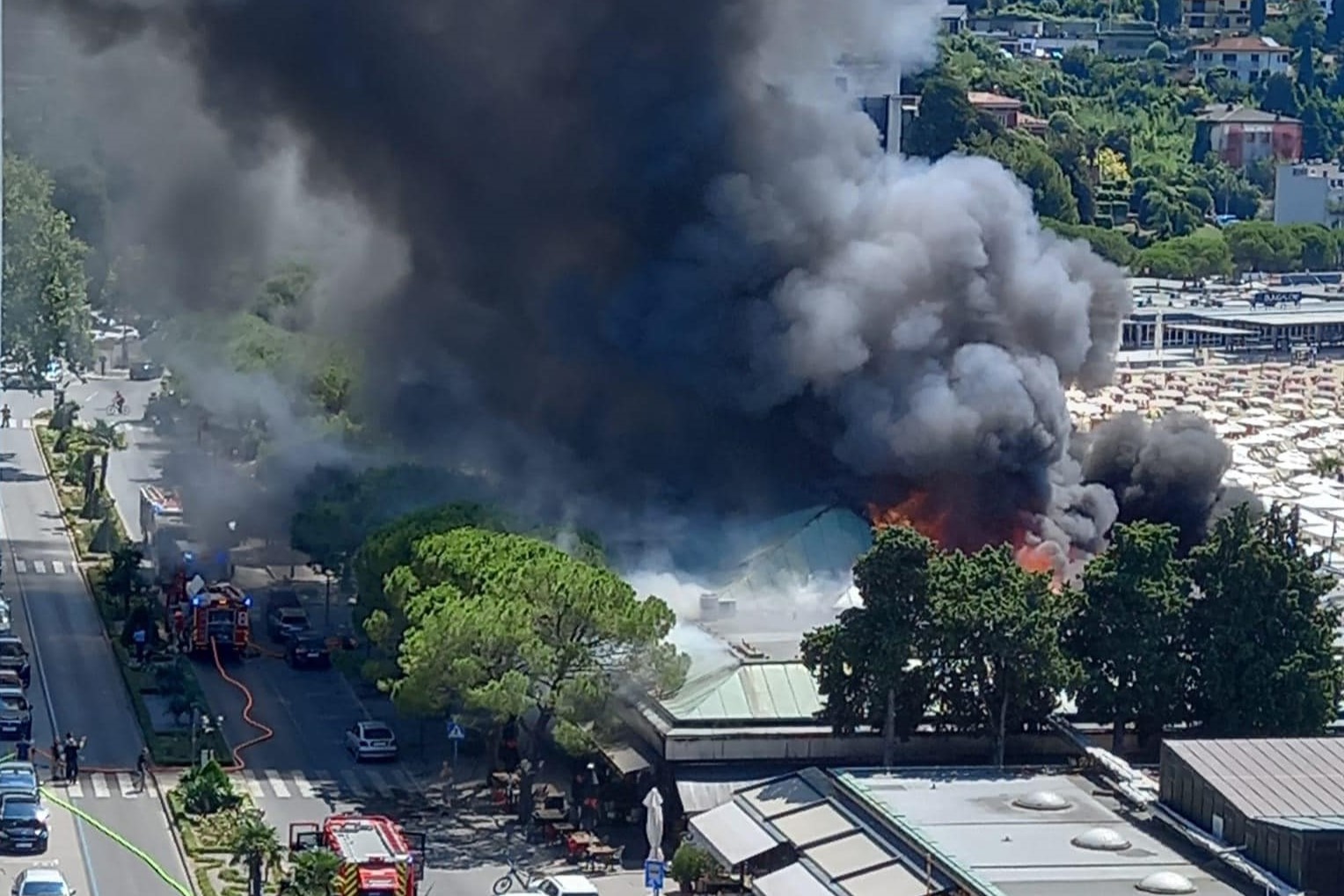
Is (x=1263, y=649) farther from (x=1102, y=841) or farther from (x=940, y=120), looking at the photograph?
(x=940, y=120)

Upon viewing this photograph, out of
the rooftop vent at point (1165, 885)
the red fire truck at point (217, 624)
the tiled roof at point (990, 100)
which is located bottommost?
the rooftop vent at point (1165, 885)

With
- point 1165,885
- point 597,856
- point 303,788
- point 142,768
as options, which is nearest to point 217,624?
point 142,768

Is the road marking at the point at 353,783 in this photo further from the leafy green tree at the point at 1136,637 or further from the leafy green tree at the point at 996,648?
the leafy green tree at the point at 1136,637

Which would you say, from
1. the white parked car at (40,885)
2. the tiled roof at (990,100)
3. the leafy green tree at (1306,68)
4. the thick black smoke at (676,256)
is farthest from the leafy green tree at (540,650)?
the leafy green tree at (1306,68)

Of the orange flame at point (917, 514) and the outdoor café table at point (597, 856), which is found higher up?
the orange flame at point (917, 514)

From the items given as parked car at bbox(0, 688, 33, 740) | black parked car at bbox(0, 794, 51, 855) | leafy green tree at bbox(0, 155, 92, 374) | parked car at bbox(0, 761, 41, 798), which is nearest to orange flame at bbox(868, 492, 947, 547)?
parked car at bbox(0, 688, 33, 740)

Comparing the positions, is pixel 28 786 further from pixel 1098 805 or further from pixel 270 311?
pixel 270 311
